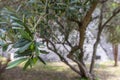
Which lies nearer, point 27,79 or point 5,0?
point 5,0

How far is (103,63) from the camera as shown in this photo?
27.9ft

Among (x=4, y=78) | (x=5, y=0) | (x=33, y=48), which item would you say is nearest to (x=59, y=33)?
(x=4, y=78)

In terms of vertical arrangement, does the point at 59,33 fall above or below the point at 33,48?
below

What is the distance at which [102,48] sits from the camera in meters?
9.57

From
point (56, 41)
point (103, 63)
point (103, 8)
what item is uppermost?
point (103, 8)

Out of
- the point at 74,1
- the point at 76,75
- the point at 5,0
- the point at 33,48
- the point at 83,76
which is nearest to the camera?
the point at 33,48

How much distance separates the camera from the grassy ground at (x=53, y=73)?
6551 millimetres

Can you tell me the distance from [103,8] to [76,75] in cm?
186

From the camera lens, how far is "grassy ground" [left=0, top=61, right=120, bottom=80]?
6551 mm

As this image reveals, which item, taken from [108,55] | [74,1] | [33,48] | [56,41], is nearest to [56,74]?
[56,41]

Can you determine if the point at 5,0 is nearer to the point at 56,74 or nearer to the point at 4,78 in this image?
the point at 4,78

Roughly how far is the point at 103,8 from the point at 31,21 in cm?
399

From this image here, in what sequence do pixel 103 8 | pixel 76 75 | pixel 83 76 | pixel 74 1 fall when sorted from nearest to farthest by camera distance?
pixel 74 1
pixel 103 8
pixel 83 76
pixel 76 75

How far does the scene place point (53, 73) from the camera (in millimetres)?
7035
